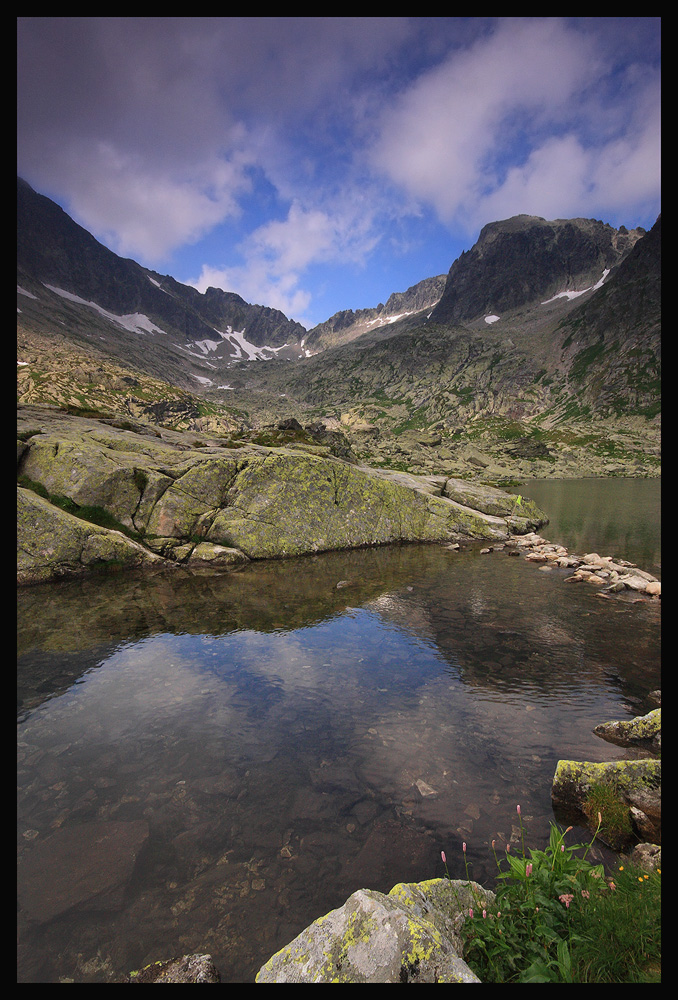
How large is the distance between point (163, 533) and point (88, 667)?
12.6 meters

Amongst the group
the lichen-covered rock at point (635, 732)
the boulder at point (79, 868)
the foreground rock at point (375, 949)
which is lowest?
the boulder at point (79, 868)

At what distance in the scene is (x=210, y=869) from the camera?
604 cm

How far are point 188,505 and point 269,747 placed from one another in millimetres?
18609

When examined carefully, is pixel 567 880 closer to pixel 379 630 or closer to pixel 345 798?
pixel 345 798

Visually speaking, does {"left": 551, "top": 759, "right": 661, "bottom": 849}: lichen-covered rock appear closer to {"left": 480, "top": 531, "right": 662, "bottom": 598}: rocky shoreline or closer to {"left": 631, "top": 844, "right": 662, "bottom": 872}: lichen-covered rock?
{"left": 631, "top": 844, "right": 662, "bottom": 872}: lichen-covered rock

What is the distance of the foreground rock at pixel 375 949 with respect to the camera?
365cm

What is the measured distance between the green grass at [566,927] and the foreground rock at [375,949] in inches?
15.6

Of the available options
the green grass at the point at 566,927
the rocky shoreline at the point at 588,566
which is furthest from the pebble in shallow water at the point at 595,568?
the green grass at the point at 566,927

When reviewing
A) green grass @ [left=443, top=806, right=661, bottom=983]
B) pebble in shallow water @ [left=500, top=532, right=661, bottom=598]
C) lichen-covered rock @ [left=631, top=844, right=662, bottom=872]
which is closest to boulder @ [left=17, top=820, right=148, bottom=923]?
green grass @ [left=443, top=806, right=661, bottom=983]

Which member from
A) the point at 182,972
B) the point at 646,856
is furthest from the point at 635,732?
the point at 182,972

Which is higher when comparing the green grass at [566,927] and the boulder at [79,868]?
the green grass at [566,927]

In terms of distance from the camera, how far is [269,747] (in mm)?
8633

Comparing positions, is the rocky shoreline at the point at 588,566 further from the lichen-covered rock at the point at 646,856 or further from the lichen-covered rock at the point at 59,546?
the lichen-covered rock at the point at 59,546
